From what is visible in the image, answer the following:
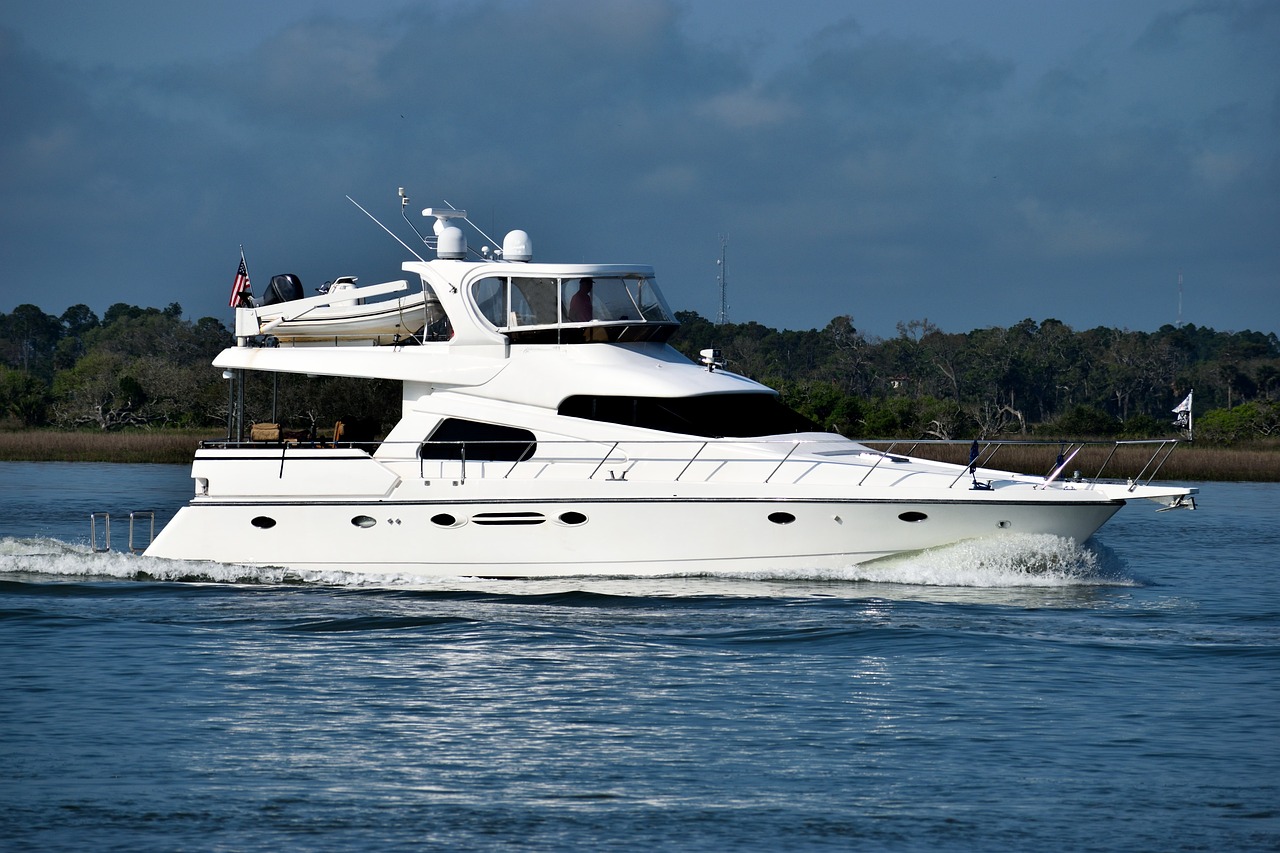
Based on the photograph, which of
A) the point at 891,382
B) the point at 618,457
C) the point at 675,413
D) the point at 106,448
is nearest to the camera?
the point at 618,457

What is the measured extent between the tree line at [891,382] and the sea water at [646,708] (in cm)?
1460

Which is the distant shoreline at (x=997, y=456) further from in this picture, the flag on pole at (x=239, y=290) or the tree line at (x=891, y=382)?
the flag on pole at (x=239, y=290)

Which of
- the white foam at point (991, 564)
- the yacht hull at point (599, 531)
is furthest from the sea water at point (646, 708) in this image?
the yacht hull at point (599, 531)

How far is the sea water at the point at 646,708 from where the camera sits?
977 cm

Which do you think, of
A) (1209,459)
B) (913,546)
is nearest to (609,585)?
(913,546)

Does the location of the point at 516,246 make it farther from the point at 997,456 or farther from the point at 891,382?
the point at 891,382

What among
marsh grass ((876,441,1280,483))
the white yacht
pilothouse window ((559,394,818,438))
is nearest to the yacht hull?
the white yacht

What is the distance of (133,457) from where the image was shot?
41031 mm

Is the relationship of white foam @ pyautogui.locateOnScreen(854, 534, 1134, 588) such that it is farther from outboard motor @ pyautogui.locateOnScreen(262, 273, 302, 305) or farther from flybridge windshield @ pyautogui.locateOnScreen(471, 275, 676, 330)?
outboard motor @ pyautogui.locateOnScreen(262, 273, 302, 305)

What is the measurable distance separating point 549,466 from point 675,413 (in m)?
1.62

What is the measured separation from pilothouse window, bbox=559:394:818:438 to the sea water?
1.91 m

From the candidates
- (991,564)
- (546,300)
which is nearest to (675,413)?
(546,300)

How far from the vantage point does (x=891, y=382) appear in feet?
227

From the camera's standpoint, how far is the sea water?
9.77 meters
